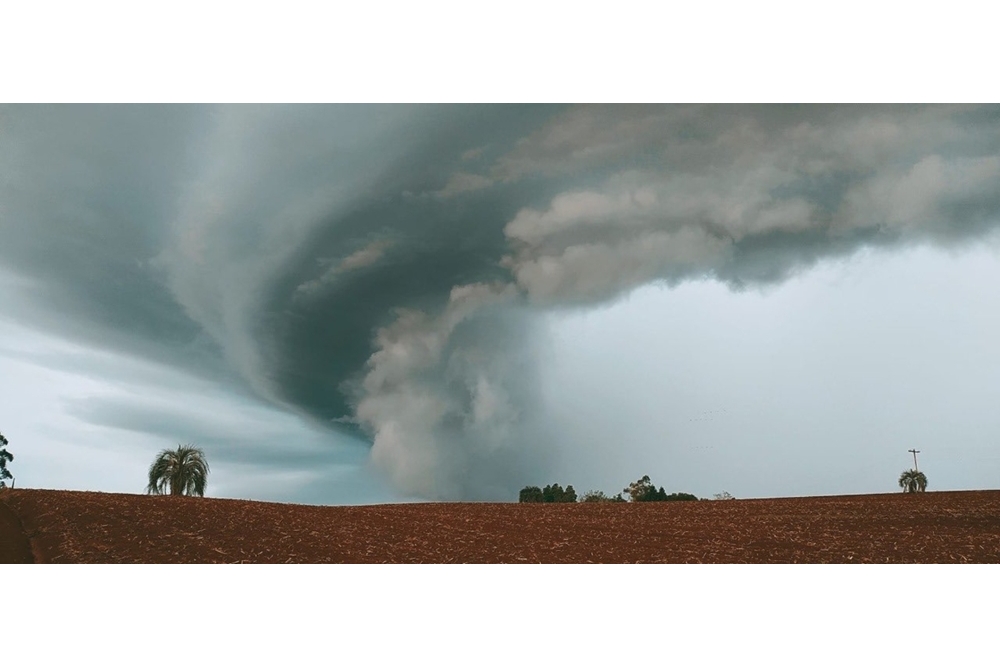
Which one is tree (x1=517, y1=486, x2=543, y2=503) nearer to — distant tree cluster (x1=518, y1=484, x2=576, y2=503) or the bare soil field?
distant tree cluster (x1=518, y1=484, x2=576, y2=503)

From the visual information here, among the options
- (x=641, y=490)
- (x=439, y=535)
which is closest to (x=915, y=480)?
(x=641, y=490)

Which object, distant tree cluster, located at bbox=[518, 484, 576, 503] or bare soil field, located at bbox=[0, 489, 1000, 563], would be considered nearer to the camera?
bare soil field, located at bbox=[0, 489, 1000, 563]

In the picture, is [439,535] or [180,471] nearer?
[439,535]

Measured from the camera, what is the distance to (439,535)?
1125 centimetres

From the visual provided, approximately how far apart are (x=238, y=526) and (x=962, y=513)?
581 inches

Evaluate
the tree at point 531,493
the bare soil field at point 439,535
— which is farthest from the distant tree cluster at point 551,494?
the bare soil field at point 439,535

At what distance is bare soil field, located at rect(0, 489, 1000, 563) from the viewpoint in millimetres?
9688

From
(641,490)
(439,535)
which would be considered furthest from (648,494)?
(439,535)

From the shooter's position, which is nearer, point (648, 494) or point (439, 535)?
point (439, 535)

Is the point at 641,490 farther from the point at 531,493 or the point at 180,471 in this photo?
the point at 180,471

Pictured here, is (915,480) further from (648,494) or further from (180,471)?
(180,471)

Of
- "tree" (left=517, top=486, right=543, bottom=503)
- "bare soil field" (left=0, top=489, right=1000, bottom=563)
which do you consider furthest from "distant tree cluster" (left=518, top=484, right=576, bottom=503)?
"bare soil field" (left=0, top=489, right=1000, bottom=563)

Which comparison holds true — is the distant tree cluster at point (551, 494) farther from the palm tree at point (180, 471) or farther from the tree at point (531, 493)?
the palm tree at point (180, 471)

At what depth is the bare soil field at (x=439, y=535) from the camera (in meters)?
9.69
